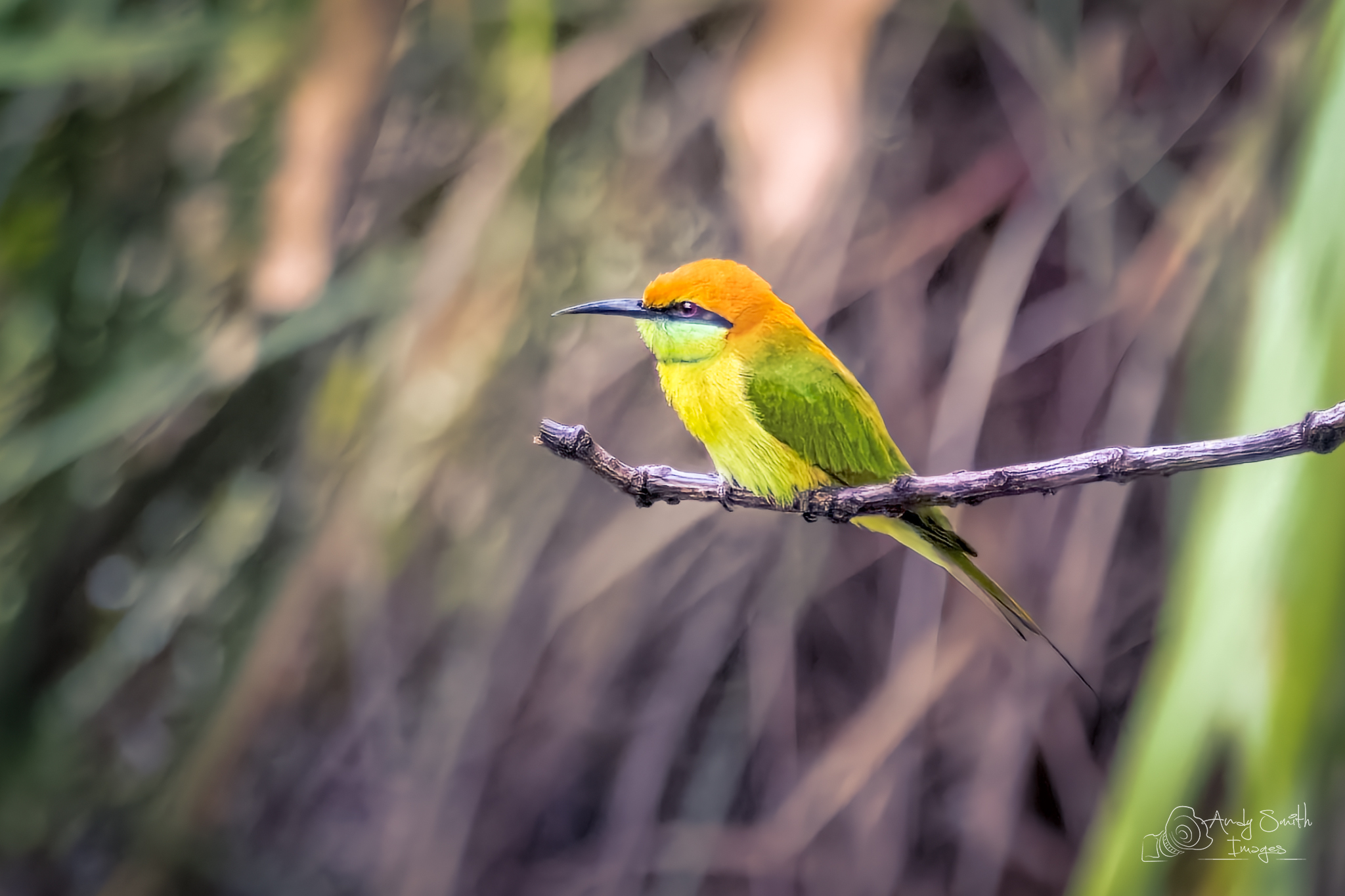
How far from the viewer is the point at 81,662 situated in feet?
3.60

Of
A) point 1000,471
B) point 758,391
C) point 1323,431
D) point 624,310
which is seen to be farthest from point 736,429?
point 1323,431

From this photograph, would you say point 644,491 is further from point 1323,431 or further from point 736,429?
point 1323,431

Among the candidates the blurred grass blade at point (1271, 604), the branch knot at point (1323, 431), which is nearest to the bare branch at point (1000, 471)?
Result: the branch knot at point (1323, 431)

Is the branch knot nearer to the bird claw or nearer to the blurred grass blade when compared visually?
the blurred grass blade

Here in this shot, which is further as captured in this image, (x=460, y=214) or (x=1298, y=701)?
(x=460, y=214)

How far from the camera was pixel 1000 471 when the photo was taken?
0.43 m

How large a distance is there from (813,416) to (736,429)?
61mm

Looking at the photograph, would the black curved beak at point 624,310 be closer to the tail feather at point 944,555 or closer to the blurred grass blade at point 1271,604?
the tail feather at point 944,555

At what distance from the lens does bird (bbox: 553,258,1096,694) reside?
70 cm

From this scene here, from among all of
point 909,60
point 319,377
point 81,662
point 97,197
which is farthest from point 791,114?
point 81,662

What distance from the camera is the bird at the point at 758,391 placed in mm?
703

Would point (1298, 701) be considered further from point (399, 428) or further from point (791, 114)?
point (399, 428)

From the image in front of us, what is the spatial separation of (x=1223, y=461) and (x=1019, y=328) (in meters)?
0.63

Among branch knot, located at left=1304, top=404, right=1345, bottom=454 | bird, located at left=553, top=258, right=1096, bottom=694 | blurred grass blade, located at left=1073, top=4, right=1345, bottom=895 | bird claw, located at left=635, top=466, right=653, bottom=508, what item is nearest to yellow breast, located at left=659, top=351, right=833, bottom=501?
bird, located at left=553, top=258, right=1096, bottom=694
